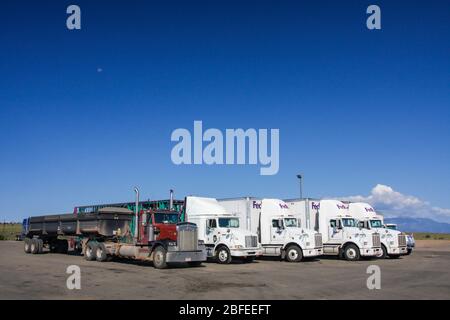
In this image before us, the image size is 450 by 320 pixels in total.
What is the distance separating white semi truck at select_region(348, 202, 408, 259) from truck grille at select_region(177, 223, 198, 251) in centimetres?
1170

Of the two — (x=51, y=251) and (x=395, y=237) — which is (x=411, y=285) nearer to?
(x=395, y=237)

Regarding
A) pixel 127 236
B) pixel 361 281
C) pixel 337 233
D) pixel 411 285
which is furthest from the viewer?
pixel 337 233

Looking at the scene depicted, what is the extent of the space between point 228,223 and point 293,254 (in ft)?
13.8

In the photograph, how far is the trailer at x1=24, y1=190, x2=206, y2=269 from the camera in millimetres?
19922

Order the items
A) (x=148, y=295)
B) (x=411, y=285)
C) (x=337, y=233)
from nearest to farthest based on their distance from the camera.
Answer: (x=148, y=295) → (x=411, y=285) → (x=337, y=233)

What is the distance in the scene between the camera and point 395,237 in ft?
89.0

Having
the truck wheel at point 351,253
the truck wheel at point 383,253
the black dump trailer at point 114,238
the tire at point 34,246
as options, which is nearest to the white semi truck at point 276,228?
the truck wheel at point 351,253

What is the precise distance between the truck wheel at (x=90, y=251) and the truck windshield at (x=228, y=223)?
699cm

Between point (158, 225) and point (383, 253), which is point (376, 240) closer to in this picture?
point (383, 253)

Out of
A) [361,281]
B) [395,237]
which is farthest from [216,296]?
[395,237]

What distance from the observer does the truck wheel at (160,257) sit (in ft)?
63.9

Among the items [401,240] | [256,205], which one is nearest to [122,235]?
[256,205]

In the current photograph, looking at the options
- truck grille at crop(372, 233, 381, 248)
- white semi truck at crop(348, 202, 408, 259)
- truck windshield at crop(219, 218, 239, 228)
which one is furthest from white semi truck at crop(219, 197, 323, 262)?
white semi truck at crop(348, 202, 408, 259)
